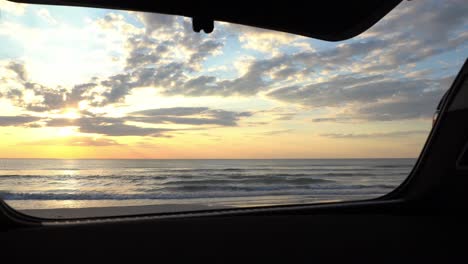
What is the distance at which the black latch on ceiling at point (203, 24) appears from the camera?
64.1 inches

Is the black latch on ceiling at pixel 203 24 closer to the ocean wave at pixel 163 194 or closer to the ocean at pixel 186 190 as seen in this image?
the ocean at pixel 186 190

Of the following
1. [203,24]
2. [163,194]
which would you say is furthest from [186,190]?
[203,24]

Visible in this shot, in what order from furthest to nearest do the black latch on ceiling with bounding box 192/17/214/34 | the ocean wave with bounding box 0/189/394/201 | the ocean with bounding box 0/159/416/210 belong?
the ocean wave with bounding box 0/189/394/201 < the ocean with bounding box 0/159/416/210 < the black latch on ceiling with bounding box 192/17/214/34

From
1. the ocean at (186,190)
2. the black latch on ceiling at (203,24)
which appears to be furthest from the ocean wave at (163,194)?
the black latch on ceiling at (203,24)

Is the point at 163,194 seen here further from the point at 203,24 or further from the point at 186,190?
the point at 203,24

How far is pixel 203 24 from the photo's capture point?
5.35ft

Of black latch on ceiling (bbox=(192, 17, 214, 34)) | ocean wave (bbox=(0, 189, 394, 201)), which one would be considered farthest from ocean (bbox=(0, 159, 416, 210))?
black latch on ceiling (bbox=(192, 17, 214, 34))

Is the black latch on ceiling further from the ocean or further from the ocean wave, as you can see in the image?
the ocean wave

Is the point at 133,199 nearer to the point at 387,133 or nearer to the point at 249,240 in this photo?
the point at 249,240

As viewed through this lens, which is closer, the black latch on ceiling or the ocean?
Answer: the black latch on ceiling

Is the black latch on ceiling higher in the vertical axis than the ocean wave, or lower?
higher

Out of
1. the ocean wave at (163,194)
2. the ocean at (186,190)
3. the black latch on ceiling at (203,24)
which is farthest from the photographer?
the ocean wave at (163,194)

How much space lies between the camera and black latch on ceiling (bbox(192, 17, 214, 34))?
163 cm

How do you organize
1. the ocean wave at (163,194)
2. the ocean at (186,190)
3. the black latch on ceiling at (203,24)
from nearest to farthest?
the black latch on ceiling at (203,24) → the ocean at (186,190) → the ocean wave at (163,194)
